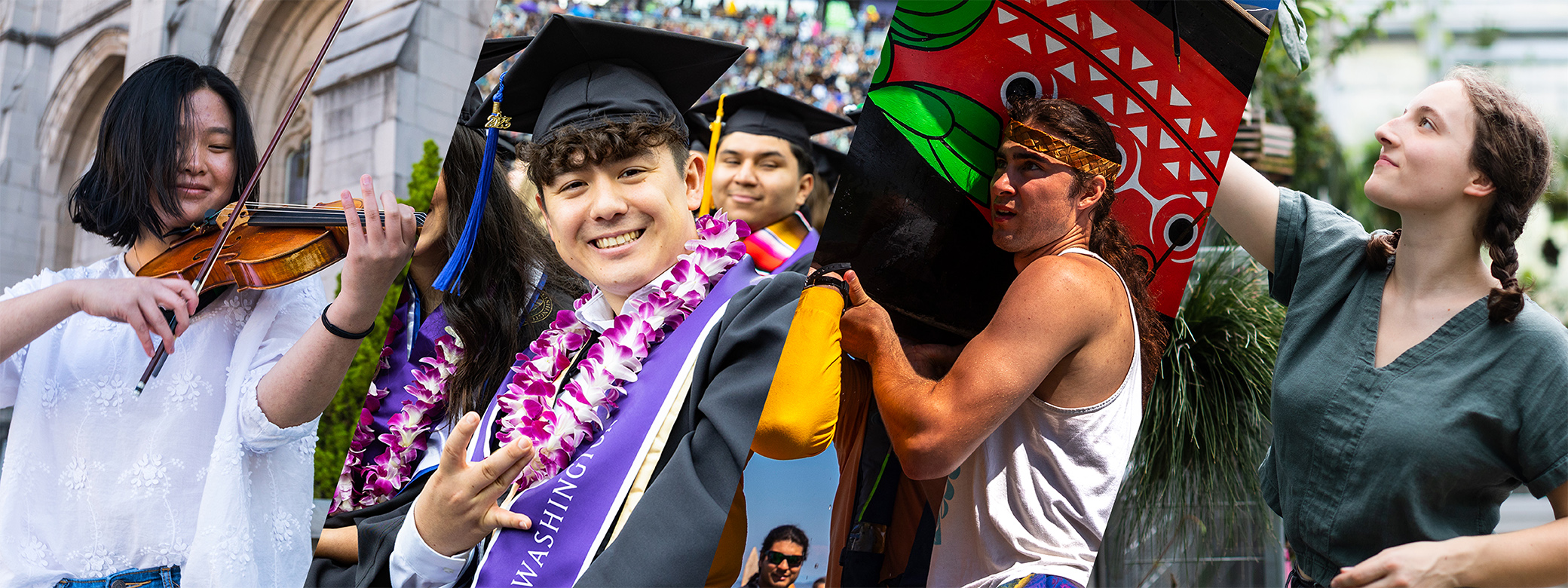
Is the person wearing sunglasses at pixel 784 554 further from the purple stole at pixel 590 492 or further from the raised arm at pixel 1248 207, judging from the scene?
the raised arm at pixel 1248 207

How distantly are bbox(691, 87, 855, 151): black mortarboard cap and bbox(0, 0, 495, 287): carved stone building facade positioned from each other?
2123mm

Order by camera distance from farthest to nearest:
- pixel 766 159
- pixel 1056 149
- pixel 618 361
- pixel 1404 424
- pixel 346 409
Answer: pixel 766 159 < pixel 346 409 < pixel 1404 424 < pixel 618 361 < pixel 1056 149

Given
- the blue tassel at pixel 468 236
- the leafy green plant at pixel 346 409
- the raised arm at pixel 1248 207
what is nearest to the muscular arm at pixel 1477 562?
the raised arm at pixel 1248 207

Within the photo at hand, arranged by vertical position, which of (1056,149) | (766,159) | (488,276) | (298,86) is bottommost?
(488,276)

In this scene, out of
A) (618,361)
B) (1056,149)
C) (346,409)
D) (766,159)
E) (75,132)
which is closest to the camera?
(1056,149)

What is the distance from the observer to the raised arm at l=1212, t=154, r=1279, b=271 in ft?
5.84

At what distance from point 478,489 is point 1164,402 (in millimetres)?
1660

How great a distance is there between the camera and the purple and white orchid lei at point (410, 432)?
169 centimetres

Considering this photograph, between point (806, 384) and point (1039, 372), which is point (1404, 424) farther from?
point (806, 384)

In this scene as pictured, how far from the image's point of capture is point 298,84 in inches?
69.6

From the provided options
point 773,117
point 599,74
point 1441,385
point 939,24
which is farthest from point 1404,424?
point 773,117

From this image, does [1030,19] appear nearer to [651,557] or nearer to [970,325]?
[970,325]

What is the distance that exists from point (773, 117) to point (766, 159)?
0.64ft

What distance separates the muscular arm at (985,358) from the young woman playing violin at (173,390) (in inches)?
32.9
